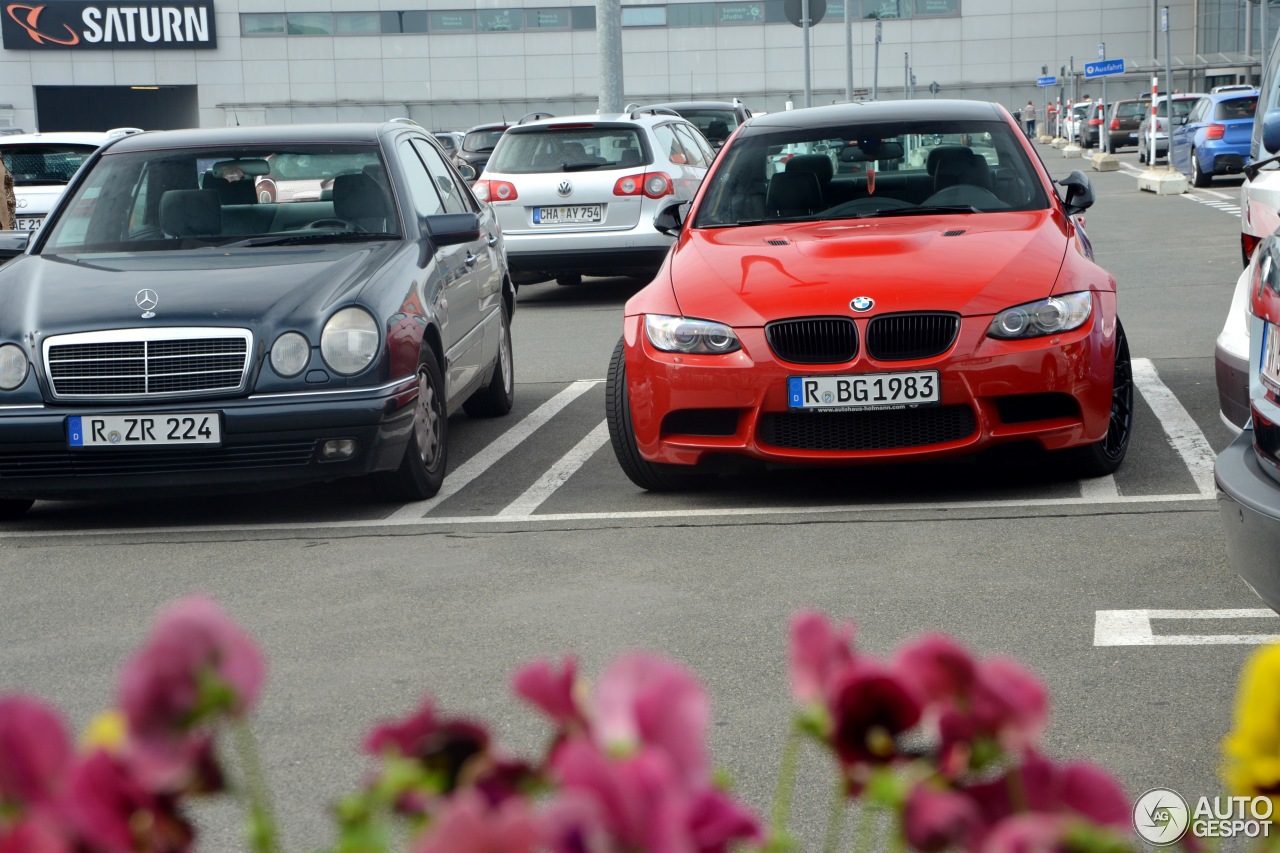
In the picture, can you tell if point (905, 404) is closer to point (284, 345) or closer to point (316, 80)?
point (284, 345)

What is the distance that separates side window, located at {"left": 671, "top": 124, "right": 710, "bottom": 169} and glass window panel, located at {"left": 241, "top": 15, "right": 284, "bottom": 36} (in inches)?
2247

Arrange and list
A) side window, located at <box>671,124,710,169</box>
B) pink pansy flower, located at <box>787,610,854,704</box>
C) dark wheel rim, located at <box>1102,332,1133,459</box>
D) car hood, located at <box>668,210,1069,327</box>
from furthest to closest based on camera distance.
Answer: side window, located at <box>671,124,710,169</box> < dark wheel rim, located at <box>1102,332,1133,459</box> < car hood, located at <box>668,210,1069,327</box> < pink pansy flower, located at <box>787,610,854,704</box>

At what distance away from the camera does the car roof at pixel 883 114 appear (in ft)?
25.8

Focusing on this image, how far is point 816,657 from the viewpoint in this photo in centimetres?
99

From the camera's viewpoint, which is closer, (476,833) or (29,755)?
(476,833)

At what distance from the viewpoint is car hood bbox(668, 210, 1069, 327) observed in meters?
6.04

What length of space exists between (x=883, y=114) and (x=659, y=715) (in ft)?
24.0

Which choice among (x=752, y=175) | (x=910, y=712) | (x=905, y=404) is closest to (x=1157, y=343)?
(x=752, y=175)

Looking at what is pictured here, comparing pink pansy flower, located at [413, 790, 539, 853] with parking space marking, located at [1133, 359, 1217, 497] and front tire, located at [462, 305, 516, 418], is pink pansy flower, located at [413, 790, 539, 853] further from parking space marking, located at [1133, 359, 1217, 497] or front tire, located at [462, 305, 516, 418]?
front tire, located at [462, 305, 516, 418]

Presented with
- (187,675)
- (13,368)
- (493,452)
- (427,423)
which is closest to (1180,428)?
(493,452)

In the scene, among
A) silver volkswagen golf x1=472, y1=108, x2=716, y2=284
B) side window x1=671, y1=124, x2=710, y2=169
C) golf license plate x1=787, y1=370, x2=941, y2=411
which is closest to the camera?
golf license plate x1=787, y1=370, x2=941, y2=411

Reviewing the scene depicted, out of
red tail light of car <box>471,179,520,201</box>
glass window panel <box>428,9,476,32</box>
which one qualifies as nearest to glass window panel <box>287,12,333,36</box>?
glass window panel <box>428,9,476,32</box>

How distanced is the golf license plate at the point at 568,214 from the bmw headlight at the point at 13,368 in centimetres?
855

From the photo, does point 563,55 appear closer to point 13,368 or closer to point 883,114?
point 883,114
